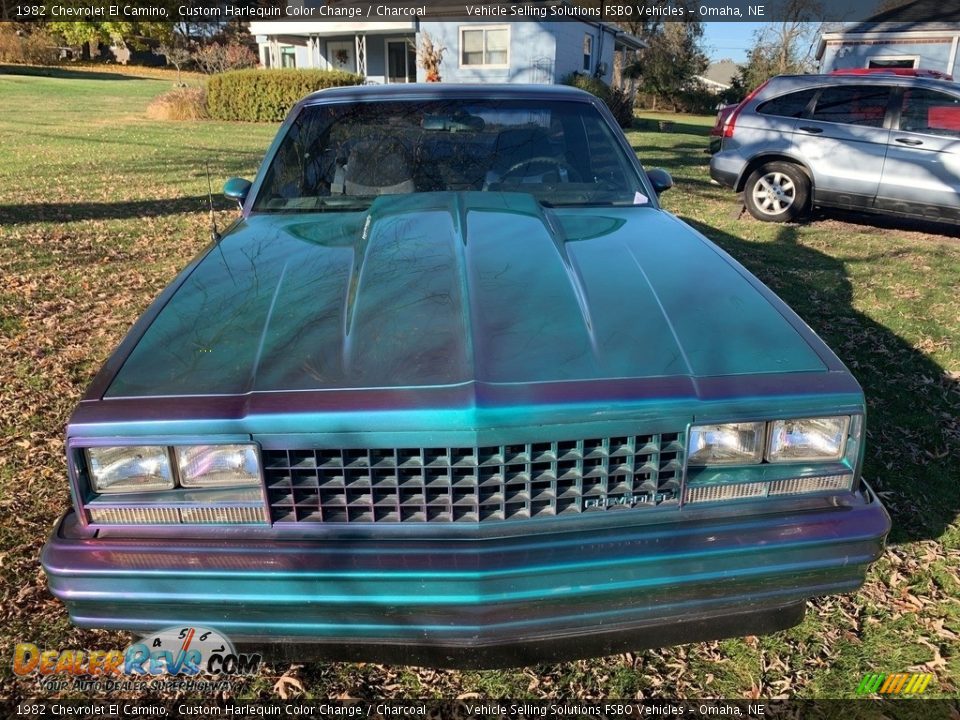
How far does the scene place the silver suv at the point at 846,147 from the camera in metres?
7.68

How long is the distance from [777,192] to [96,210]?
796cm

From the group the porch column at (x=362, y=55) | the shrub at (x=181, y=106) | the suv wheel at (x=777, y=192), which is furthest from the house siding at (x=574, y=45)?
the suv wheel at (x=777, y=192)

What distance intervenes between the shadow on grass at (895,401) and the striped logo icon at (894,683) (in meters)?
0.78

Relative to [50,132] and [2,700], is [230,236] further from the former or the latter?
[50,132]

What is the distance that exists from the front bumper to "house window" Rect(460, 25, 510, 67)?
24368 mm

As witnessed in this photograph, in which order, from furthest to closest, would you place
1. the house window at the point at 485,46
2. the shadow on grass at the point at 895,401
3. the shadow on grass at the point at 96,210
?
1. the house window at the point at 485,46
2. the shadow on grass at the point at 96,210
3. the shadow on grass at the point at 895,401

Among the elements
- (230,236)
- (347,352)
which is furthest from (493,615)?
(230,236)

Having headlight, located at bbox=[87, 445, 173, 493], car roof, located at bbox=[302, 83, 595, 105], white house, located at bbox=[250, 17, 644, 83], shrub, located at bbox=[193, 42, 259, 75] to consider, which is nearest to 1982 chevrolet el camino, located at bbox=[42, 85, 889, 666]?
headlight, located at bbox=[87, 445, 173, 493]

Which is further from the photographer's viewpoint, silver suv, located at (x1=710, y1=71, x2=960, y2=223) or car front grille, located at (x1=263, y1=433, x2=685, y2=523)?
silver suv, located at (x1=710, y1=71, x2=960, y2=223)

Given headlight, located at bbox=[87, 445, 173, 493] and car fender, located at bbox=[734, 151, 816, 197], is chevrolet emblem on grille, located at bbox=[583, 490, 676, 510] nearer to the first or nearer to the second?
headlight, located at bbox=[87, 445, 173, 493]

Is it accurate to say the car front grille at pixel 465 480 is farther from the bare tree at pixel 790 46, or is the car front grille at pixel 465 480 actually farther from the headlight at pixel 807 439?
the bare tree at pixel 790 46

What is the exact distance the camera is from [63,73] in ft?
126

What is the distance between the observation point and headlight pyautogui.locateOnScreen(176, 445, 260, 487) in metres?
1.80

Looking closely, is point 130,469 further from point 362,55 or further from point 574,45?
point 362,55
